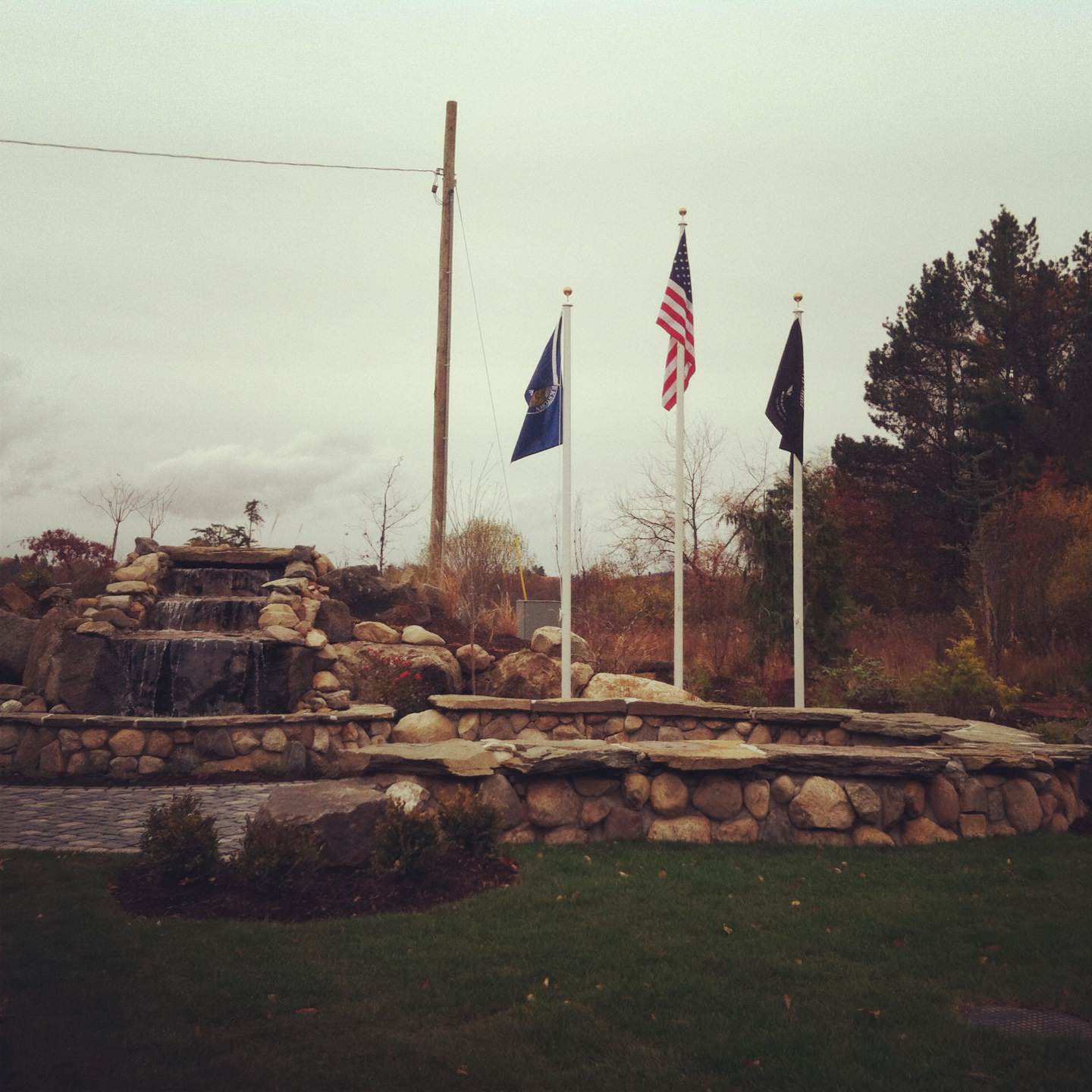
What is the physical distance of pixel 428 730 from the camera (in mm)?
9984

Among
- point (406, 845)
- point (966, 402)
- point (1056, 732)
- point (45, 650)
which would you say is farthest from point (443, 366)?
point (966, 402)

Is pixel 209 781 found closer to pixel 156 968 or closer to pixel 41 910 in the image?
pixel 41 910

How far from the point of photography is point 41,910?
5.00 metres

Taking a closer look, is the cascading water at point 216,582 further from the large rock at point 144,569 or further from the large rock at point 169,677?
the large rock at point 169,677

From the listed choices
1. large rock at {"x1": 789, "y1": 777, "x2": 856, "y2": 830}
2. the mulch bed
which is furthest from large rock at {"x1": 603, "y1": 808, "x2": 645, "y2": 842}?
the mulch bed

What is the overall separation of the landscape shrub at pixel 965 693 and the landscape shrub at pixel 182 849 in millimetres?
8534

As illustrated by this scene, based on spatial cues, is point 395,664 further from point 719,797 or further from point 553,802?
point 719,797

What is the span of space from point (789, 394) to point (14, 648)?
9654 millimetres

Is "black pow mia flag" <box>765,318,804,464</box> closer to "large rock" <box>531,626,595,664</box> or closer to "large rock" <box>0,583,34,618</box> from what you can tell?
"large rock" <box>531,626,595,664</box>

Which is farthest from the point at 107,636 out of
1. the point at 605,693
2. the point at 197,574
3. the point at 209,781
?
the point at 605,693

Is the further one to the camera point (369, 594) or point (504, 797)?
point (369, 594)

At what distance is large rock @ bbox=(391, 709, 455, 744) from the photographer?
9.95 m

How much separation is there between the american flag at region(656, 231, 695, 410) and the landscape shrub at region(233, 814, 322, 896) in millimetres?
6662

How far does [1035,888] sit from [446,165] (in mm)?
15797
